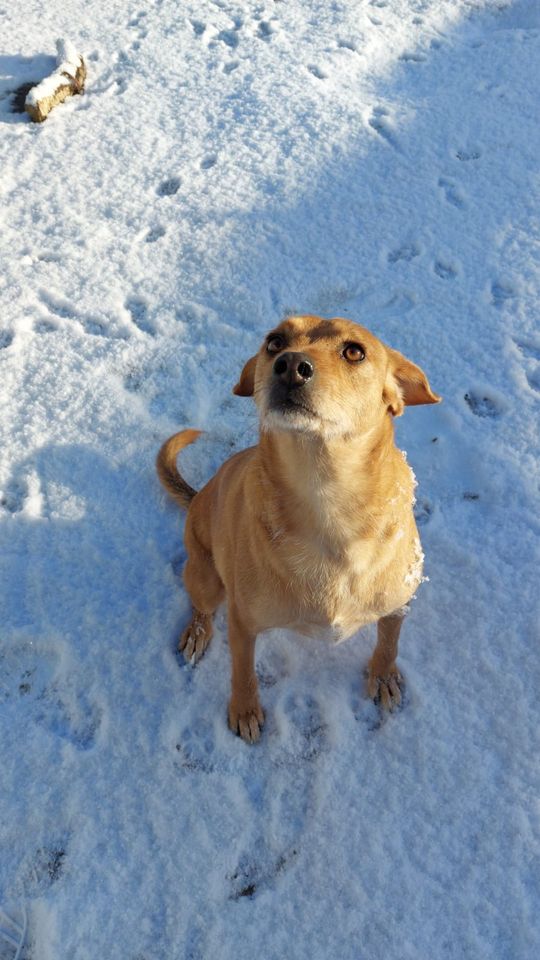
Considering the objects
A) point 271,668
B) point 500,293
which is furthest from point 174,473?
point 500,293

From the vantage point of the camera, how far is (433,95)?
4871mm

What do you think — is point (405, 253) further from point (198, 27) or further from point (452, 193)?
point (198, 27)

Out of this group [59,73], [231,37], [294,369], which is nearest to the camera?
[294,369]

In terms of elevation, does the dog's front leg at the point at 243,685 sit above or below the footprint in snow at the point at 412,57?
below

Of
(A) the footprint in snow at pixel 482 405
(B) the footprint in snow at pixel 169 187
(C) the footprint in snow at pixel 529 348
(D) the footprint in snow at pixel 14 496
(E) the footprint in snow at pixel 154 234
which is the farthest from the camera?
(B) the footprint in snow at pixel 169 187

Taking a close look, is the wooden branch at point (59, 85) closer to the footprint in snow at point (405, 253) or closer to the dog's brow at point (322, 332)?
the footprint in snow at point (405, 253)

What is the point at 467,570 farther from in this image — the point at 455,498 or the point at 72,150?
the point at 72,150

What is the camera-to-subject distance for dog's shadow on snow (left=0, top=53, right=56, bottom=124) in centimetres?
497

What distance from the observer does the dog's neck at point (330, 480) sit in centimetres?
196

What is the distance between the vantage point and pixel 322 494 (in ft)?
6.64

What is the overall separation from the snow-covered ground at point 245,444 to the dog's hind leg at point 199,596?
0.07 metres

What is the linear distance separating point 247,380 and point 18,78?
4.42m

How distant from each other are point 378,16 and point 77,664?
553 centimetres

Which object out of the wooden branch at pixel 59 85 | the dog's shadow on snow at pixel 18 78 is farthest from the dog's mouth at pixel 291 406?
the dog's shadow on snow at pixel 18 78
